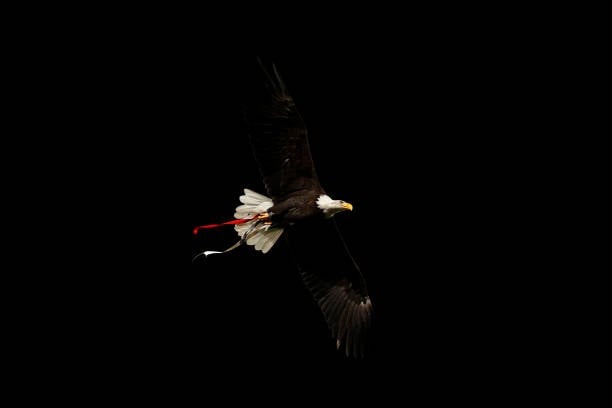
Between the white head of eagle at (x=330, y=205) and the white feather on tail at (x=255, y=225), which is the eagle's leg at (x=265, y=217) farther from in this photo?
the white head of eagle at (x=330, y=205)

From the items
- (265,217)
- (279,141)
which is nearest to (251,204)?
(265,217)

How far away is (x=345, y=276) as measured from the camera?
11.7ft

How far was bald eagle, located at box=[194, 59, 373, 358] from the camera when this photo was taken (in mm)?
3123

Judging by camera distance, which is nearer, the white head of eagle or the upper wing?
the upper wing

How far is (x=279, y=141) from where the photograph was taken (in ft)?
10.4

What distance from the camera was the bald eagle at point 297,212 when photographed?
3123mm

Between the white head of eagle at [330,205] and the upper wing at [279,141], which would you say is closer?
the upper wing at [279,141]

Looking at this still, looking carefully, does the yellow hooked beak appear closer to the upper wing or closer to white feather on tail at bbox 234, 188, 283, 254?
the upper wing

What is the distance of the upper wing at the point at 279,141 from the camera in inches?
122

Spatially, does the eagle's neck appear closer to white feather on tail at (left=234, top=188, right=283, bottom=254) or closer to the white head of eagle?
the white head of eagle

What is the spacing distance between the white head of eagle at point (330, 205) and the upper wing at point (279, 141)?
9 cm

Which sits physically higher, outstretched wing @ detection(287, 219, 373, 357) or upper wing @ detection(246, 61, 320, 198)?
upper wing @ detection(246, 61, 320, 198)

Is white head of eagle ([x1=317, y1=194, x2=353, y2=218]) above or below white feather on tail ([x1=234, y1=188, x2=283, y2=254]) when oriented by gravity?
above

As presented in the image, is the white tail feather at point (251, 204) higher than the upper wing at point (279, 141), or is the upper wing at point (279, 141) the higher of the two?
the upper wing at point (279, 141)
